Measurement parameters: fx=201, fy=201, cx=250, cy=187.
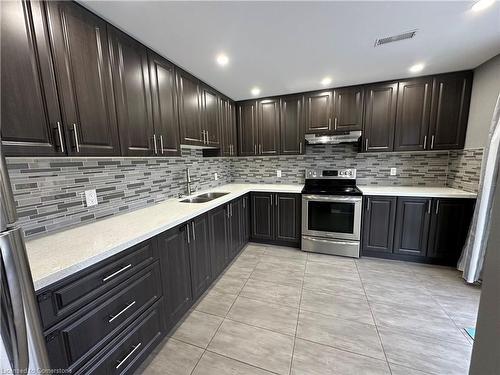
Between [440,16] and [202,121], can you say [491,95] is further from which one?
[202,121]

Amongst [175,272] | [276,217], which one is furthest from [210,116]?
[175,272]

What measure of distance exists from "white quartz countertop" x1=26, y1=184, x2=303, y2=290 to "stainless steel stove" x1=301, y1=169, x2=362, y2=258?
5.63ft

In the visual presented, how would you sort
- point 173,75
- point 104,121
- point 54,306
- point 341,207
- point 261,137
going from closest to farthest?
point 54,306, point 104,121, point 173,75, point 341,207, point 261,137

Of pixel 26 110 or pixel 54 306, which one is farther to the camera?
pixel 26 110

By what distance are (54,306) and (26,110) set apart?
3.23ft

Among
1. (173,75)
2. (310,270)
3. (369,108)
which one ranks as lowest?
(310,270)

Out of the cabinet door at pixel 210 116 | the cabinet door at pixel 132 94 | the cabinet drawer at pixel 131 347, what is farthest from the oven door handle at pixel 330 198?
the cabinet drawer at pixel 131 347

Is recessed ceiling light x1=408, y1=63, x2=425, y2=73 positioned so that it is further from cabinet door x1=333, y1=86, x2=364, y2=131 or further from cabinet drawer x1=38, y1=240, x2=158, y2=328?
cabinet drawer x1=38, y1=240, x2=158, y2=328

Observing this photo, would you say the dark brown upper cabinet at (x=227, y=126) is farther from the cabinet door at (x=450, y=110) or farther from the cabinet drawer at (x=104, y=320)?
the cabinet door at (x=450, y=110)

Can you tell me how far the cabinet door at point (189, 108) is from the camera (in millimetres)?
2178

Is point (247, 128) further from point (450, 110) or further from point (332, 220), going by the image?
point (450, 110)

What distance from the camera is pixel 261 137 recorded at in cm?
347

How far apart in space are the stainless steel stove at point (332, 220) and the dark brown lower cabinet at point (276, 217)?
131 millimetres

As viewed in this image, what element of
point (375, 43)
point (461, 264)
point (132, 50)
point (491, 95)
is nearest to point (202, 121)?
point (132, 50)
